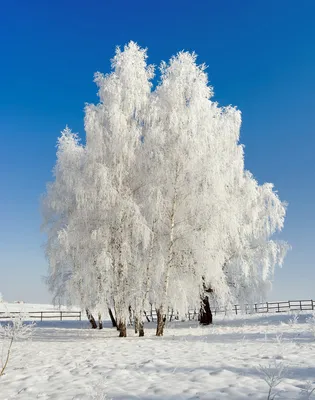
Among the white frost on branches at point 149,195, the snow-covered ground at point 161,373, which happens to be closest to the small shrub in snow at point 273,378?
the snow-covered ground at point 161,373

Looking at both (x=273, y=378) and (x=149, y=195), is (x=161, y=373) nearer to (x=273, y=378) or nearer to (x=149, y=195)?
(x=273, y=378)

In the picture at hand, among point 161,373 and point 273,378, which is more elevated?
point 273,378

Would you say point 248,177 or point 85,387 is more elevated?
point 248,177

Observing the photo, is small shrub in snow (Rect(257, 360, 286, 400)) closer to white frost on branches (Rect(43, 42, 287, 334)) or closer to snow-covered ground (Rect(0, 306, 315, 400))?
snow-covered ground (Rect(0, 306, 315, 400))

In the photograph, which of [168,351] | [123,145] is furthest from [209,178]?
[168,351]

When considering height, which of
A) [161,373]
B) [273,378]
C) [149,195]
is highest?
[149,195]

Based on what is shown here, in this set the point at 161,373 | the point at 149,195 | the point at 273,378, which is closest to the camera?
the point at 273,378

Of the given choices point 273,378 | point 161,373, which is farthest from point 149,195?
point 273,378

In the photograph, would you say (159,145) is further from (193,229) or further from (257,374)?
(257,374)

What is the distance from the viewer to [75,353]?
11602 millimetres

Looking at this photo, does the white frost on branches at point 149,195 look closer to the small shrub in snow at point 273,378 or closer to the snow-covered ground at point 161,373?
the snow-covered ground at point 161,373

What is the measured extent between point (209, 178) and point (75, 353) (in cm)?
781

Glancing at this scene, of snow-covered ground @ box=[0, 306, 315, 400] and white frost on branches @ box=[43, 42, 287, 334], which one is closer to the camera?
snow-covered ground @ box=[0, 306, 315, 400]

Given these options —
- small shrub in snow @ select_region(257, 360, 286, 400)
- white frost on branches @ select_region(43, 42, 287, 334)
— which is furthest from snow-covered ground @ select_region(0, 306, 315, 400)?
white frost on branches @ select_region(43, 42, 287, 334)
